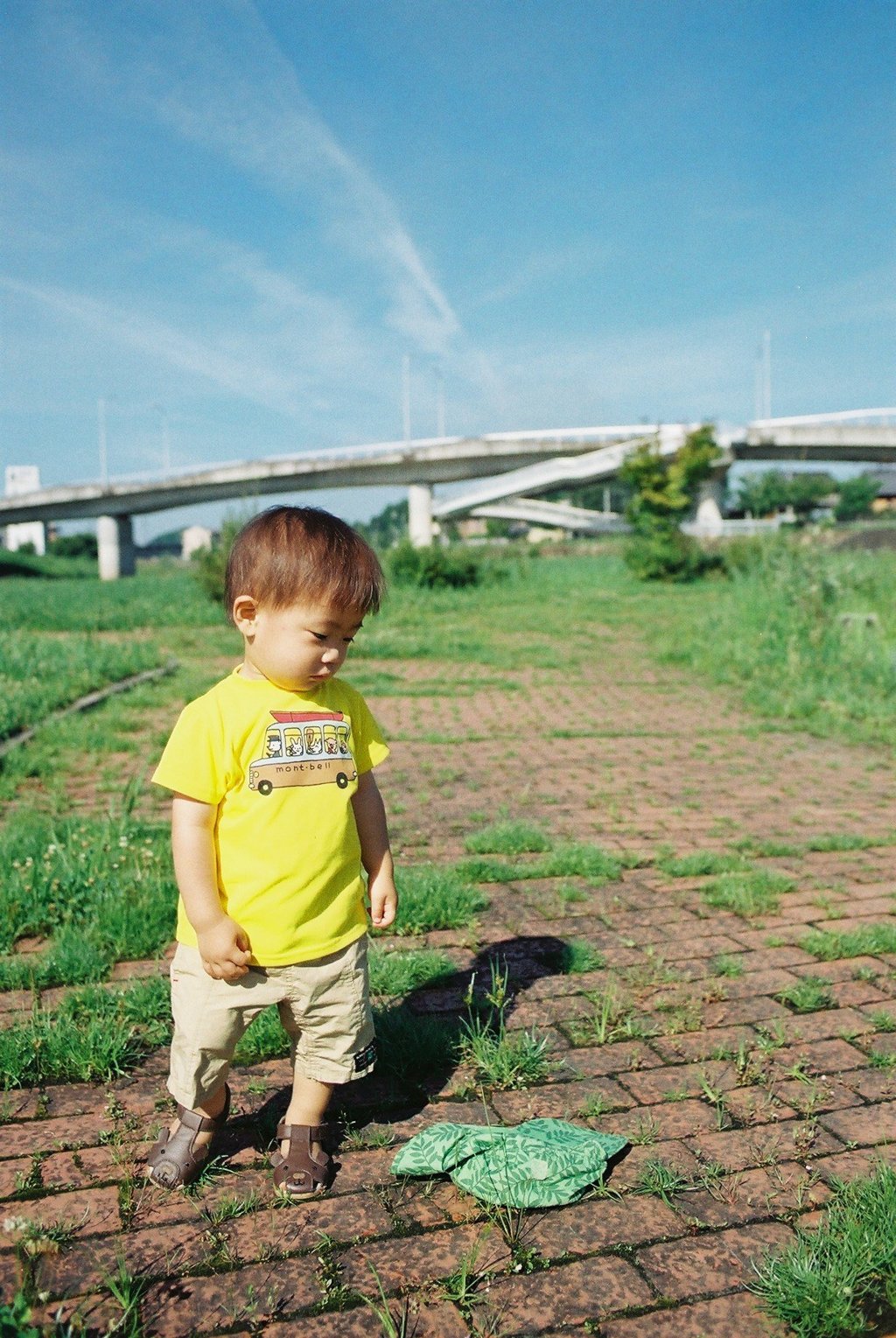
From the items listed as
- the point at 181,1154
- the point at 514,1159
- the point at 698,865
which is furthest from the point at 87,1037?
the point at 698,865

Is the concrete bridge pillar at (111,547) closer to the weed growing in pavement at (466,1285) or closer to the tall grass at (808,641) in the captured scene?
the tall grass at (808,641)

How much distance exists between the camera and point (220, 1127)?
2.39m

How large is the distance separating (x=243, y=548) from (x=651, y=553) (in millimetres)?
25060

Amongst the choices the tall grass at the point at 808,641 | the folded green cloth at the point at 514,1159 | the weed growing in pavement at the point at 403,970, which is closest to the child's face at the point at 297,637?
the folded green cloth at the point at 514,1159

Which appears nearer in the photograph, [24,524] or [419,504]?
[419,504]

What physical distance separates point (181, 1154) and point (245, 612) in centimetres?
114

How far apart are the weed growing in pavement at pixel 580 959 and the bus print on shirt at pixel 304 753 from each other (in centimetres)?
145

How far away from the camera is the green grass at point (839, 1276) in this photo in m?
1.79

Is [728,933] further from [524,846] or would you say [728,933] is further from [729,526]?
[729,526]

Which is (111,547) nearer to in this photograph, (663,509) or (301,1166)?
(663,509)

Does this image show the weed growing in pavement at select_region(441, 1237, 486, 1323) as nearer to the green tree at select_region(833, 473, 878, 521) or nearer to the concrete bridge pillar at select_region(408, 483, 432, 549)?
the concrete bridge pillar at select_region(408, 483, 432, 549)

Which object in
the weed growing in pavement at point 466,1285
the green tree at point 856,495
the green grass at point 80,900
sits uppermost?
the green tree at point 856,495

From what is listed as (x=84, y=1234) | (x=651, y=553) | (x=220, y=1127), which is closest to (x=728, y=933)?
(x=220, y=1127)

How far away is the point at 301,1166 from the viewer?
87.1 inches
